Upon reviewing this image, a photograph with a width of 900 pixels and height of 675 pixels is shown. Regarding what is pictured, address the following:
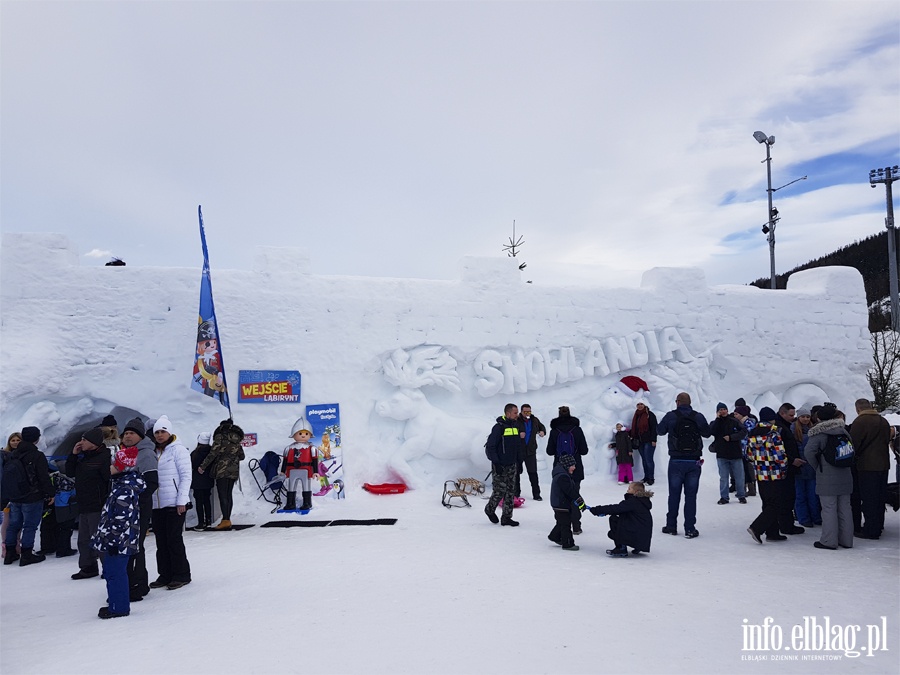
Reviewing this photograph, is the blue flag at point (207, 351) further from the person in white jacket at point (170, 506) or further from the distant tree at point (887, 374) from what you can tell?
the distant tree at point (887, 374)

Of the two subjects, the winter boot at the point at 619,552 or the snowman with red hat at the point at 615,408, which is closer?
the winter boot at the point at 619,552

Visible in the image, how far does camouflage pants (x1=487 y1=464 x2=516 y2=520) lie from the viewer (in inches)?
287

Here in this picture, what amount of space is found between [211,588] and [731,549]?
4.97m

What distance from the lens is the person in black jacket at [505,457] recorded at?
7199 mm

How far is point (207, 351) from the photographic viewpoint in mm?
8180

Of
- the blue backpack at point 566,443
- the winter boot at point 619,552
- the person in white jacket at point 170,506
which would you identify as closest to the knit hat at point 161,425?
the person in white jacket at point 170,506

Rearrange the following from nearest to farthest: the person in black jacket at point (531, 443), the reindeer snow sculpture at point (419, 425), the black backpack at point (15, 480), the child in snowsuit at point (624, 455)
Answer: the black backpack at point (15, 480) < the person in black jacket at point (531, 443) < the reindeer snow sculpture at point (419, 425) < the child in snowsuit at point (624, 455)

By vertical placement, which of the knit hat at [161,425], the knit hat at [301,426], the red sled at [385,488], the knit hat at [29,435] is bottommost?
the red sled at [385,488]

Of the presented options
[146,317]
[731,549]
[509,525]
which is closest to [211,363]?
[146,317]

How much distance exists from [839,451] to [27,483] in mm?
8200

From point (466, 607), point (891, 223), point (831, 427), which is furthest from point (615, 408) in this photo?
point (891, 223)

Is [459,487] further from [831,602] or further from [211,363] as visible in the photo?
[831,602]

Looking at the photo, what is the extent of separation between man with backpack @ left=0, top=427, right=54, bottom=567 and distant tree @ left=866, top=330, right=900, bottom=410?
2032cm

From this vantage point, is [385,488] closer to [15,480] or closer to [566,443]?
[566,443]
